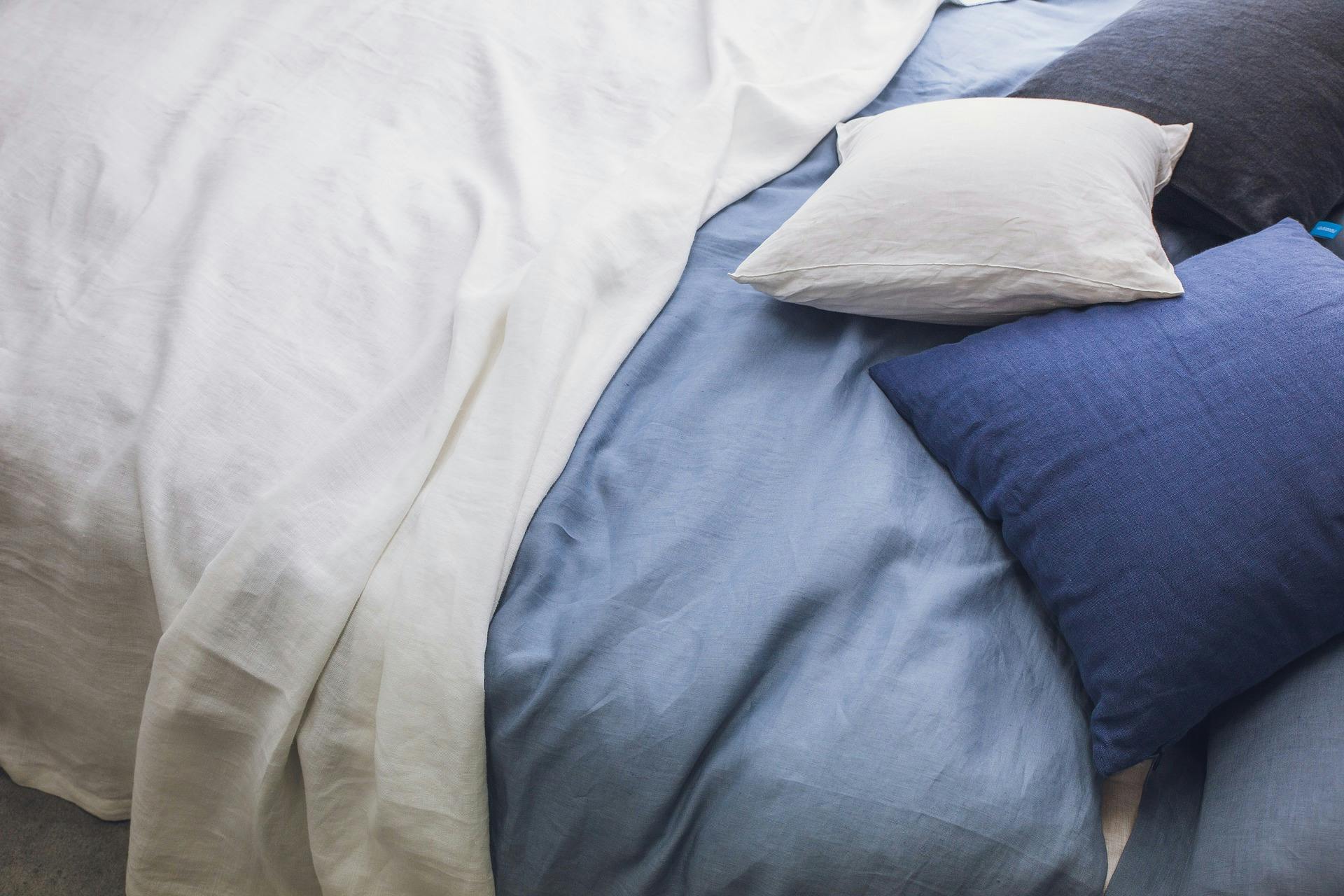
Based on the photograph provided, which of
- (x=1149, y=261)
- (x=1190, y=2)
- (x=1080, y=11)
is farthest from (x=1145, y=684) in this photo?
(x=1080, y=11)

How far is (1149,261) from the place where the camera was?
100cm

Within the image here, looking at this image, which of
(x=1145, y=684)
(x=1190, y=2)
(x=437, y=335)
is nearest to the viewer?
(x=1145, y=684)

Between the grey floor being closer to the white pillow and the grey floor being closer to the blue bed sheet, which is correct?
the blue bed sheet

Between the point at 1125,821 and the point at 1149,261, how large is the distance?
53 cm

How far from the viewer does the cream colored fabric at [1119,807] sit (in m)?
0.83

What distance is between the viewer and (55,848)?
1234 mm

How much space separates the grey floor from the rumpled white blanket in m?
0.05

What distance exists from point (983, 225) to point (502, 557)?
0.60 metres

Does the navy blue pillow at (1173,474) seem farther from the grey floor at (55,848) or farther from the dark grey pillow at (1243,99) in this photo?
the grey floor at (55,848)

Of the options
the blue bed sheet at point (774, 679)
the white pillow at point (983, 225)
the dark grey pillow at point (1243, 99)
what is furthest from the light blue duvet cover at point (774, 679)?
the dark grey pillow at point (1243, 99)

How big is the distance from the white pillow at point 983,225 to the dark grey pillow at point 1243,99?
13cm

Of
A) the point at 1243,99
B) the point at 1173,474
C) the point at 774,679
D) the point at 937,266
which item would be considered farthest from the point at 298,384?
the point at 1243,99

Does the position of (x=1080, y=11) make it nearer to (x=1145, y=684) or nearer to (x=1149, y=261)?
(x=1149, y=261)

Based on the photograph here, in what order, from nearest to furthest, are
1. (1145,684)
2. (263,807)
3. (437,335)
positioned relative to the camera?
1. (1145,684)
2. (263,807)
3. (437,335)
